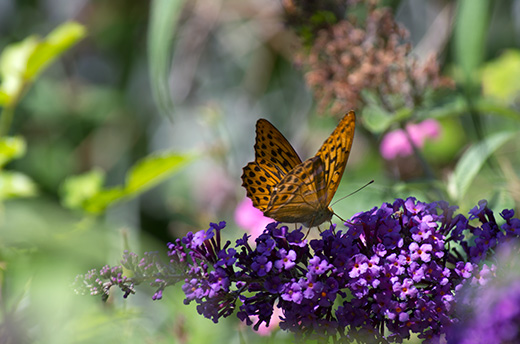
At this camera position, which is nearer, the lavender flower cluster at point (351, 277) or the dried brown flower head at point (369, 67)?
the lavender flower cluster at point (351, 277)

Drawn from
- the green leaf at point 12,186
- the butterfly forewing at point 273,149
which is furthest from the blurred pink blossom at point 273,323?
the green leaf at point 12,186

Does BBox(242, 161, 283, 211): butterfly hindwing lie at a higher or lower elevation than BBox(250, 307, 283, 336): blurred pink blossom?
higher

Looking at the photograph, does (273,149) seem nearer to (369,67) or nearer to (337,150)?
(337,150)

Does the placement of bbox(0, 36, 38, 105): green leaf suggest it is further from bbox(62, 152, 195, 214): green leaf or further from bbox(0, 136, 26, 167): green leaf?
bbox(62, 152, 195, 214): green leaf

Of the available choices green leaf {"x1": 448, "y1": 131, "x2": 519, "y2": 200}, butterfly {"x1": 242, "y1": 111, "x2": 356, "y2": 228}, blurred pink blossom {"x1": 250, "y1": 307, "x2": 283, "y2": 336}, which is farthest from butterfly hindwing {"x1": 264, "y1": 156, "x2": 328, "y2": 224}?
green leaf {"x1": 448, "y1": 131, "x2": 519, "y2": 200}

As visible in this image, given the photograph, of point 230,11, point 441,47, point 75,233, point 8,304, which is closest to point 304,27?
point 75,233

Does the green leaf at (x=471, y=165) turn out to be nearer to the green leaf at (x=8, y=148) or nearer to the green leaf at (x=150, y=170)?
the green leaf at (x=150, y=170)

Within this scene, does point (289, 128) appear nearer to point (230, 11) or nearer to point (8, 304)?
point (230, 11)
